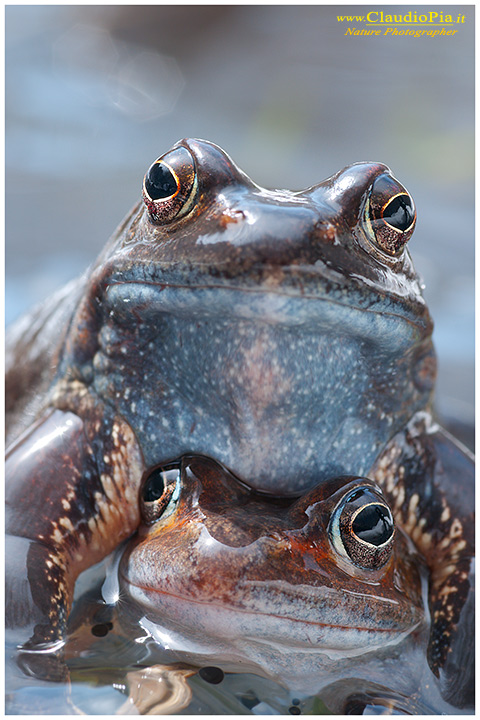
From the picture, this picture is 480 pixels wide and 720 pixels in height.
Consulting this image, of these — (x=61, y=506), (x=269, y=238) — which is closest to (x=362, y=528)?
(x=269, y=238)

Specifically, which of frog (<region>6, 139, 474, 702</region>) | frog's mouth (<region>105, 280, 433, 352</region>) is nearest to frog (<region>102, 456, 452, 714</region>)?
frog (<region>6, 139, 474, 702</region>)

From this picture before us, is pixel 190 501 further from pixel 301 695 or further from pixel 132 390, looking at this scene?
pixel 301 695

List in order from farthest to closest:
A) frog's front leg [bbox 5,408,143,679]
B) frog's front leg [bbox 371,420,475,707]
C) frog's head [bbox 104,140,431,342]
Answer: frog's front leg [bbox 371,420,475,707] → frog's front leg [bbox 5,408,143,679] → frog's head [bbox 104,140,431,342]

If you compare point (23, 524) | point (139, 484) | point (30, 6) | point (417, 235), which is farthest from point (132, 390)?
point (30, 6)

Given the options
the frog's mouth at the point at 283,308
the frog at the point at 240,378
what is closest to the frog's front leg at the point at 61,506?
the frog at the point at 240,378

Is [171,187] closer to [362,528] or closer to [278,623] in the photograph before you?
[362,528]

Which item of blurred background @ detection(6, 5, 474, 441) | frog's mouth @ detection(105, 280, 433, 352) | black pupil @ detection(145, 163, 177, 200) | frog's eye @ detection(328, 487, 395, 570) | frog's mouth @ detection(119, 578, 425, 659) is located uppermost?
blurred background @ detection(6, 5, 474, 441)

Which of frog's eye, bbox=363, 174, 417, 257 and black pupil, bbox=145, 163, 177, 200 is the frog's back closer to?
black pupil, bbox=145, 163, 177, 200

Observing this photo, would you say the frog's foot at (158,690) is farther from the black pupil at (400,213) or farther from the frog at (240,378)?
the black pupil at (400,213)
